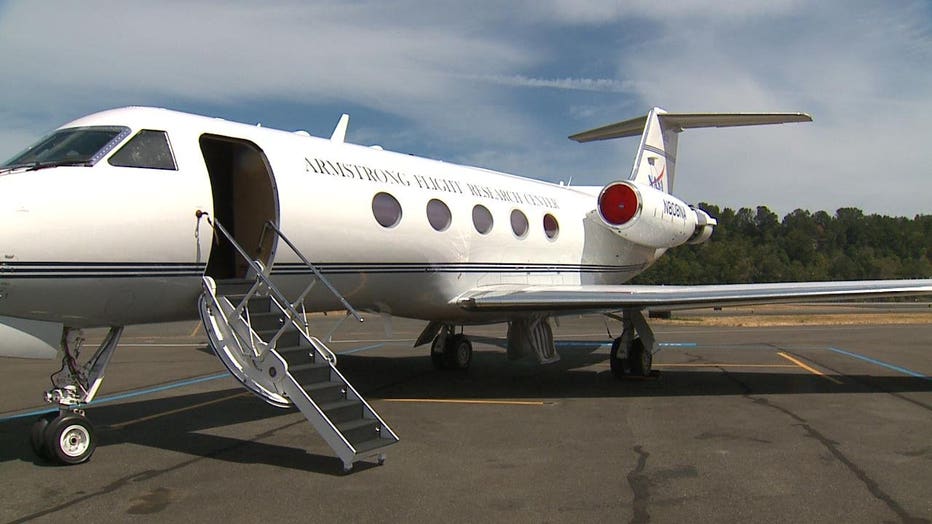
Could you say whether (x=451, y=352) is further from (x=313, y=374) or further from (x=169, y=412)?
(x=313, y=374)

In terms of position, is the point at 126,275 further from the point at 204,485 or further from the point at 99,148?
the point at 204,485

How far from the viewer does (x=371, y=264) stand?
929 cm

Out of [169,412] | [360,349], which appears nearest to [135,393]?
[169,412]

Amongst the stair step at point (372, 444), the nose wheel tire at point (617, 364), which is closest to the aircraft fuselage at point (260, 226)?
the nose wheel tire at point (617, 364)

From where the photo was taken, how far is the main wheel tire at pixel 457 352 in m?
13.7

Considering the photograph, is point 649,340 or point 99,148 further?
point 649,340

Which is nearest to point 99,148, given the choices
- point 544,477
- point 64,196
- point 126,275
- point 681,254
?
point 64,196

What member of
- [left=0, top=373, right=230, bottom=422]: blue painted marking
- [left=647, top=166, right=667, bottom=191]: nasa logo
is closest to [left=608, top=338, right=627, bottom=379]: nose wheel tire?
[left=647, top=166, right=667, bottom=191]: nasa logo

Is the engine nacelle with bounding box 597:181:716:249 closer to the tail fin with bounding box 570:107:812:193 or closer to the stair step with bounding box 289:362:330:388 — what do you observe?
the tail fin with bounding box 570:107:812:193

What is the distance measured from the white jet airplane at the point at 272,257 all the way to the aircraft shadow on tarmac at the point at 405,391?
0.60m

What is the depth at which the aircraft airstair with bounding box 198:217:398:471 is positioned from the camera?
6637 mm

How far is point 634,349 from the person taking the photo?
12172 millimetres

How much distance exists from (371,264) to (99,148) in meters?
3.44

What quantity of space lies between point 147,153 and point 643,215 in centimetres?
950
